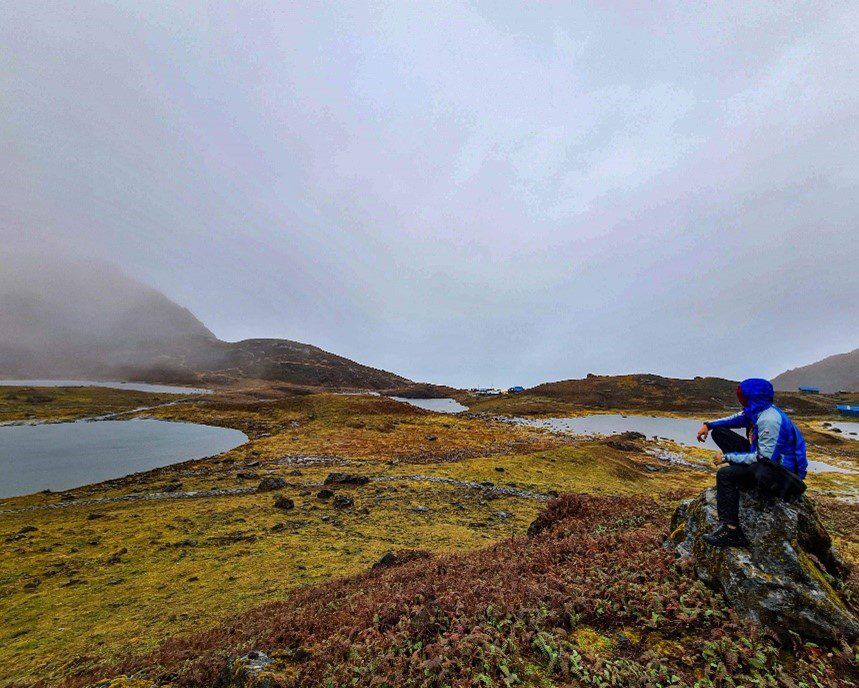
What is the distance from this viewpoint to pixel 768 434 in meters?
8.04

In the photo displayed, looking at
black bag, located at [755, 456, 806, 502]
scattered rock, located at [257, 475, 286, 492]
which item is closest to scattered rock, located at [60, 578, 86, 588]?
scattered rock, located at [257, 475, 286, 492]

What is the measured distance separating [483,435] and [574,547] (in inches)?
2068

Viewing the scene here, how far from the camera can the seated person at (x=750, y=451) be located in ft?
26.6

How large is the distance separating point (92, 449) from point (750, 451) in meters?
69.0

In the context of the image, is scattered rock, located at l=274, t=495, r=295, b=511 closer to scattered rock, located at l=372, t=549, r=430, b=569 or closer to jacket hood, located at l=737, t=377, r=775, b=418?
scattered rock, located at l=372, t=549, r=430, b=569

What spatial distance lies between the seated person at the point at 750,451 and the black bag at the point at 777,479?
11 cm

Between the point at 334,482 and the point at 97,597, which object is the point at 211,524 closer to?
the point at 97,597

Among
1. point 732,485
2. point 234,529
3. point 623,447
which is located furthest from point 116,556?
point 623,447

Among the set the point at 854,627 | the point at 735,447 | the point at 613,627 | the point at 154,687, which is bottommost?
the point at 154,687

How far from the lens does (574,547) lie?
11.5 meters

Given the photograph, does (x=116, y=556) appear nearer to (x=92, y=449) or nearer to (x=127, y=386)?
(x=92, y=449)

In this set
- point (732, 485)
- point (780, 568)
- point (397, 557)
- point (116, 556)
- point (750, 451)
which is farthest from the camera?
point (116, 556)

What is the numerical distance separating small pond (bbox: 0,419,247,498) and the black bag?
50.1m

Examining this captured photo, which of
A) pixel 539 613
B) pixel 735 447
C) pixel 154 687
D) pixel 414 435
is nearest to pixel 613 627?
pixel 539 613
